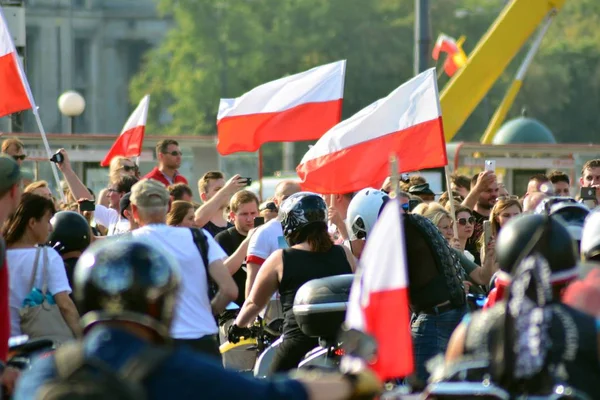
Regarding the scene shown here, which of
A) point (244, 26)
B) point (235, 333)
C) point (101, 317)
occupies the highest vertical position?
point (244, 26)

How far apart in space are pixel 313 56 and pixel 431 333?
61536 mm

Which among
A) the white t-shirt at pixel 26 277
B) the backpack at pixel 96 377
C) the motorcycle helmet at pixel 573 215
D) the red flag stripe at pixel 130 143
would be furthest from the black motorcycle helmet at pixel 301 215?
the red flag stripe at pixel 130 143

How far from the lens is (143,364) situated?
385 centimetres

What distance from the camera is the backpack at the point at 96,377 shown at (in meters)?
3.63

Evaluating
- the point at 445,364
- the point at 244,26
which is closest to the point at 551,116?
the point at 244,26

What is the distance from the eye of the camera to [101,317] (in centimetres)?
409

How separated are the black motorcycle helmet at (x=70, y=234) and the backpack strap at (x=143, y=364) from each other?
14.2 ft

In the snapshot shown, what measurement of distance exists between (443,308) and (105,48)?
76.6 meters

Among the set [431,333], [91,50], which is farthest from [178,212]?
[91,50]

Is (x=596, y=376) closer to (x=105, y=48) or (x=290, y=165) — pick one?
(x=290, y=165)

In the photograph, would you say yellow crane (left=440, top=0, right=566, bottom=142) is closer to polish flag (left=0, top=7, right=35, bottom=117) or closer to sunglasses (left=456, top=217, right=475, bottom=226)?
polish flag (left=0, top=7, right=35, bottom=117)

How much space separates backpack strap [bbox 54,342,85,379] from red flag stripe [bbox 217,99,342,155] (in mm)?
9117

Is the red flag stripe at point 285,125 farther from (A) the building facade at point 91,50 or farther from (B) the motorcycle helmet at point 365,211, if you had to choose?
(A) the building facade at point 91,50

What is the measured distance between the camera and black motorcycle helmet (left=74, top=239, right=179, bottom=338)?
406 centimetres
